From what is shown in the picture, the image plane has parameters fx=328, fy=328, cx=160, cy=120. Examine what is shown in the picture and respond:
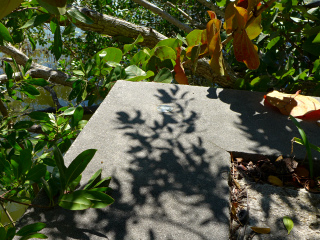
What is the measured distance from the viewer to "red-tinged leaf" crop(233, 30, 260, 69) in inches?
70.5

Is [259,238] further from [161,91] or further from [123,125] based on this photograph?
[161,91]

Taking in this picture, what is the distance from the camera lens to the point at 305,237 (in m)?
1.15

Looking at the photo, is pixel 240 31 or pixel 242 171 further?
pixel 240 31

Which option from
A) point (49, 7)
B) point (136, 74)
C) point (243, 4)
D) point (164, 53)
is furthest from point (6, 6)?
point (164, 53)

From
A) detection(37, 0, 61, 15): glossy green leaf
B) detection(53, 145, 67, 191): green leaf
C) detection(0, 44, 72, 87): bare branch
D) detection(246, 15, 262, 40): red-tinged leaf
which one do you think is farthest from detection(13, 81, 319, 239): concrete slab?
detection(0, 44, 72, 87): bare branch

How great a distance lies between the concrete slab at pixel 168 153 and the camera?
1.11m

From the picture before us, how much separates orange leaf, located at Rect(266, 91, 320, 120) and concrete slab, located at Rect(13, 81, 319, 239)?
0.05 metres

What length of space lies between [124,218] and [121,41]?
366cm

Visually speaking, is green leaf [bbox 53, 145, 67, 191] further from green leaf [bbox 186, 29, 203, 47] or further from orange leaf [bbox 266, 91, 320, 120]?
green leaf [bbox 186, 29, 203, 47]

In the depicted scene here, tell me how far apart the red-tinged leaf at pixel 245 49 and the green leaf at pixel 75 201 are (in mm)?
1177

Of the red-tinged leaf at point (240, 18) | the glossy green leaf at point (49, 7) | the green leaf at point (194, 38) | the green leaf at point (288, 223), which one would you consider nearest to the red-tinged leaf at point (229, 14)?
the red-tinged leaf at point (240, 18)

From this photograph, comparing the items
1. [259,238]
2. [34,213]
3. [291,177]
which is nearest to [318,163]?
[291,177]

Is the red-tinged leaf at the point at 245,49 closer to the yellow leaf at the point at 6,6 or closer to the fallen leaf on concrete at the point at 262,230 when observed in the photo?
the fallen leaf on concrete at the point at 262,230

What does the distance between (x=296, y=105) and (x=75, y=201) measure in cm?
124
